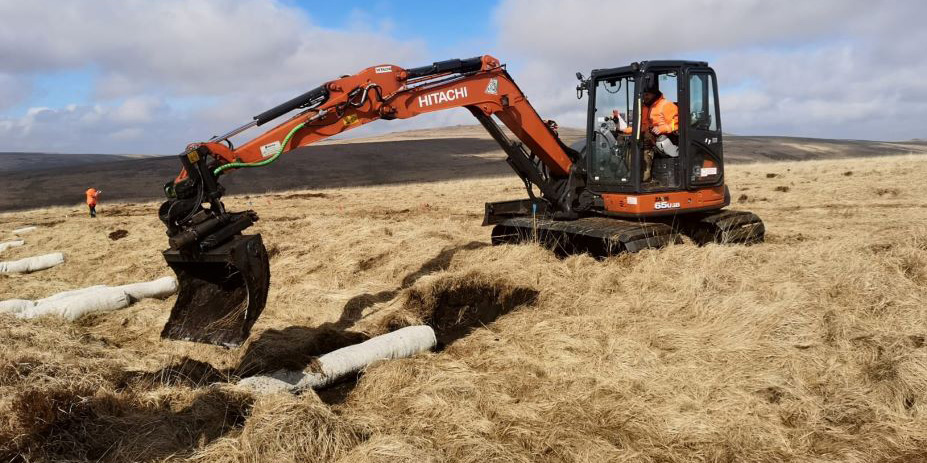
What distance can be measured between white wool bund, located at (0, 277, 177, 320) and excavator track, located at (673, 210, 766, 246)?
26.4 feet

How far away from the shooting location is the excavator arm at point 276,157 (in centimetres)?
553

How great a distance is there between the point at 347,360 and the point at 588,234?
169 inches

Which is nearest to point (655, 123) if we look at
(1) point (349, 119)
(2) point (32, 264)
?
(1) point (349, 119)

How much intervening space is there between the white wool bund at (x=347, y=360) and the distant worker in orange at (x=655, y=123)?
4.60 m

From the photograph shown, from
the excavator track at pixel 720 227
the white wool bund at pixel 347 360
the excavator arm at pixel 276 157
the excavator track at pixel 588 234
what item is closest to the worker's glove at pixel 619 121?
the excavator arm at pixel 276 157

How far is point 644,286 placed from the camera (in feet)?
24.9

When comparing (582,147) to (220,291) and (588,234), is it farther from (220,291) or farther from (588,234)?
(220,291)

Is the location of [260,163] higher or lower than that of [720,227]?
higher

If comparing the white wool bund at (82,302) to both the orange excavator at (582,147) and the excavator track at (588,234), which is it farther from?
the excavator track at (588,234)

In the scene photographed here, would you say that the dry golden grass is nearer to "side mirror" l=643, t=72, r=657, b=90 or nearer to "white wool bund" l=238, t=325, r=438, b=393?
"white wool bund" l=238, t=325, r=438, b=393

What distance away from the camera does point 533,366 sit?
Result: 5742 mm

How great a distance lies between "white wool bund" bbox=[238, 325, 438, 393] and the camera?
5262 millimetres

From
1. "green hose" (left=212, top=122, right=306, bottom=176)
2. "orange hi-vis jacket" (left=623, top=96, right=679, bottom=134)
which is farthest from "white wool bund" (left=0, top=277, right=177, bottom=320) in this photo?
"orange hi-vis jacket" (left=623, top=96, right=679, bottom=134)

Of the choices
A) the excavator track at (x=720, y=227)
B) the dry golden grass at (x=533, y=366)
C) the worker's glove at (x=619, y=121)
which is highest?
the worker's glove at (x=619, y=121)
